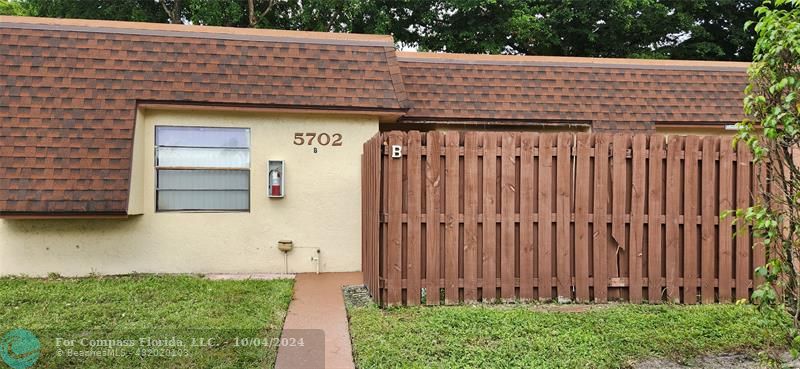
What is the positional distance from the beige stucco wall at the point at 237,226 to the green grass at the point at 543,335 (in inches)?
105

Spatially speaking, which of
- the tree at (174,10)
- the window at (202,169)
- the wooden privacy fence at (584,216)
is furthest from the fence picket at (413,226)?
the tree at (174,10)

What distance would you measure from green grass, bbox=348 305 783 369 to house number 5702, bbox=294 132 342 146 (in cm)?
315

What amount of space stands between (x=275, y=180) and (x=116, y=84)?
255 centimetres

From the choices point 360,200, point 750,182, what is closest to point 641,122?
point 750,182

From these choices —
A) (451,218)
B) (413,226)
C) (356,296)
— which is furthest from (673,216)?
(356,296)

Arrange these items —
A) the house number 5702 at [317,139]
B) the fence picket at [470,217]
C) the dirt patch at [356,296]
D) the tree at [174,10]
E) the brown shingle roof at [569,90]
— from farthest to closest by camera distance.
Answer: the tree at [174,10] < the brown shingle roof at [569,90] < the house number 5702 at [317,139] < the dirt patch at [356,296] < the fence picket at [470,217]

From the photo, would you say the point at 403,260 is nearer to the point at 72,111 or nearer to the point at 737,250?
the point at 737,250

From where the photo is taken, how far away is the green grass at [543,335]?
11.8 ft

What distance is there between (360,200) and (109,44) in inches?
170

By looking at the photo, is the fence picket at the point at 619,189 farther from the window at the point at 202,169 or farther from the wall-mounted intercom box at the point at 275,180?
the window at the point at 202,169

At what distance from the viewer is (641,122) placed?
834 cm

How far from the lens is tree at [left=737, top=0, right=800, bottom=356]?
2719 mm

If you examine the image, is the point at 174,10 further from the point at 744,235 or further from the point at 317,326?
the point at 744,235

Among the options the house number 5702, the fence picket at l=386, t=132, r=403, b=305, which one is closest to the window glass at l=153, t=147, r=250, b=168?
the house number 5702
